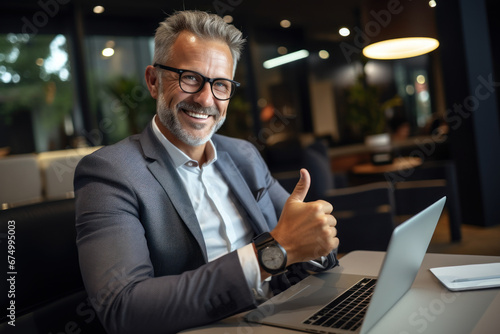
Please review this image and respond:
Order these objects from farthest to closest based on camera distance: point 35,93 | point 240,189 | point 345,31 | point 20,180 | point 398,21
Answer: point 345,31 < point 35,93 < point 20,180 < point 398,21 < point 240,189

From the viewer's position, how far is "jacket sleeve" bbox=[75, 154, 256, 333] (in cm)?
93

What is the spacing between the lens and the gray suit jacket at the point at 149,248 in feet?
3.06

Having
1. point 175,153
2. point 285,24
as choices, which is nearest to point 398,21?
point 175,153

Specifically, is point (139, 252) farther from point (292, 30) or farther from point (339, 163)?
point (292, 30)

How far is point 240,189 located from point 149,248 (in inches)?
17.3

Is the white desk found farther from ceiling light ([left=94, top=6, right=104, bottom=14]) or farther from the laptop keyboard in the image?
ceiling light ([left=94, top=6, right=104, bottom=14])

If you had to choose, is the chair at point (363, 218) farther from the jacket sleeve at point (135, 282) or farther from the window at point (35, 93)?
the window at point (35, 93)

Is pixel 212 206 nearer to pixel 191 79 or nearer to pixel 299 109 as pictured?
pixel 191 79

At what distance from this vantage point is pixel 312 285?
114 centimetres

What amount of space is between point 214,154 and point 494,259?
94 cm

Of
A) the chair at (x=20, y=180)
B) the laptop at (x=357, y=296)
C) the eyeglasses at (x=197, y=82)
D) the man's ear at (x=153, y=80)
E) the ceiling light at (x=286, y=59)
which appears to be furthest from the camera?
the ceiling light at (x=286, y=59)

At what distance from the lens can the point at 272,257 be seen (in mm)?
1014

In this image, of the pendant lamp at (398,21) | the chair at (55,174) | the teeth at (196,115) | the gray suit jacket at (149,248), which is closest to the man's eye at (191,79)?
the teeth at (196,115)

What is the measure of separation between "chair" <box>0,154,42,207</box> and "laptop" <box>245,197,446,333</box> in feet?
10.1
